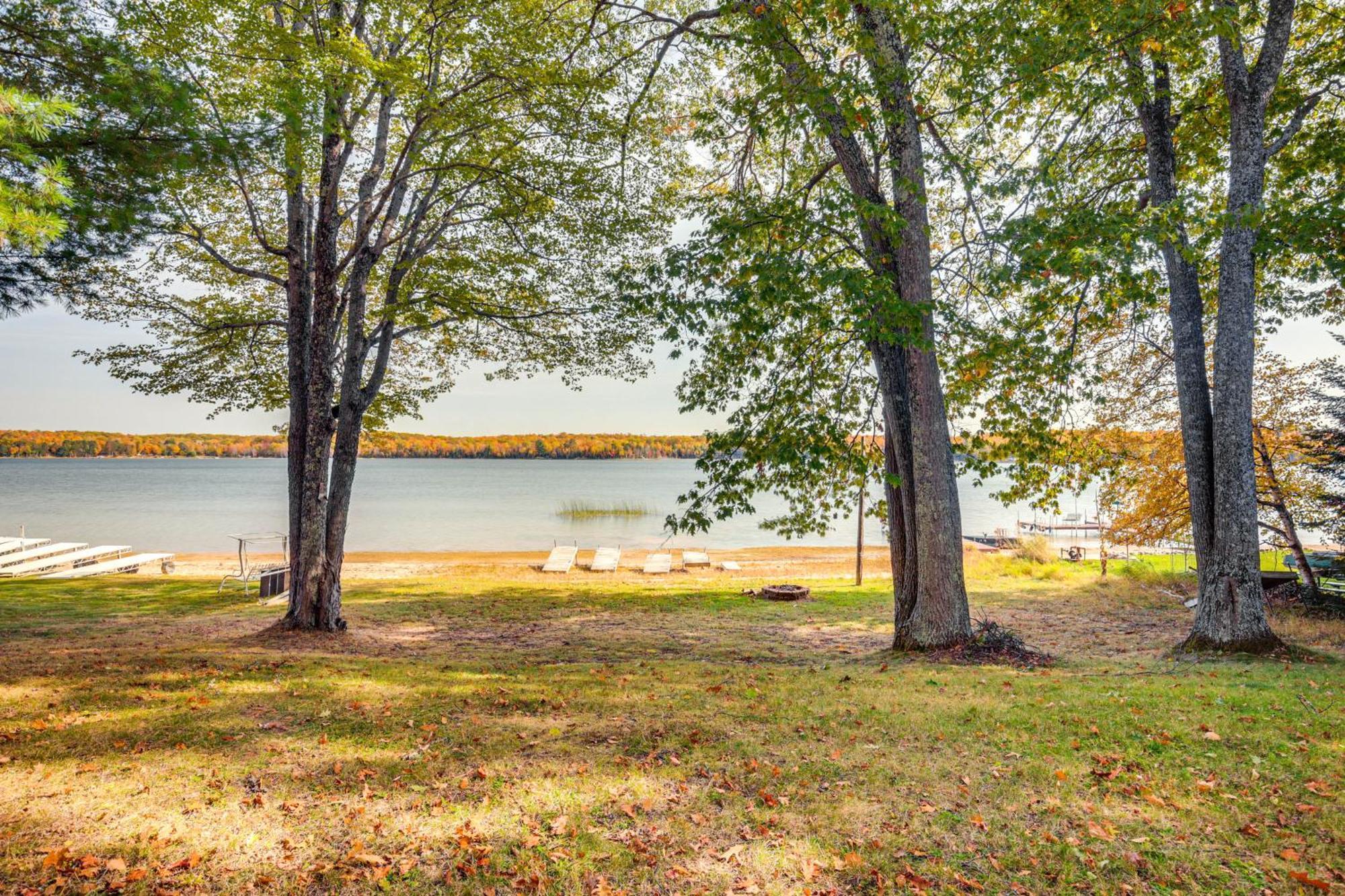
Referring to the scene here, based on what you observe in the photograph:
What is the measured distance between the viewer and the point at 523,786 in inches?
147

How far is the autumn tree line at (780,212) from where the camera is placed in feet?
21.6

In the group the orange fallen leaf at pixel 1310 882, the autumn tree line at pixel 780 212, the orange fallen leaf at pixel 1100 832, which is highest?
the autumn tree line at pixel 780 212

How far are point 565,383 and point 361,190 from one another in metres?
4.33

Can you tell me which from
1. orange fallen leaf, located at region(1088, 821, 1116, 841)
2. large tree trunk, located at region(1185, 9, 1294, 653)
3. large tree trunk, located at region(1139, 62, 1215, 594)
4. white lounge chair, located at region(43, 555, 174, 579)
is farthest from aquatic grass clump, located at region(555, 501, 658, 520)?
orange fallen leaf, located at region(1088, 821, 1116, 841)

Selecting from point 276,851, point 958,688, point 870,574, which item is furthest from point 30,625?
point 870,574

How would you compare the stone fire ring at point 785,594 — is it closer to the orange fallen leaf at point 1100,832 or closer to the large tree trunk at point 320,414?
the large tree trunk at point 320,414

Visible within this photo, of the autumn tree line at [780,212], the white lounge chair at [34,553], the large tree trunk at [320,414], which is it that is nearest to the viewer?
the autumn tree line at [780,212]

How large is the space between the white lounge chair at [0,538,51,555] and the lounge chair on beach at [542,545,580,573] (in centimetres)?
1577

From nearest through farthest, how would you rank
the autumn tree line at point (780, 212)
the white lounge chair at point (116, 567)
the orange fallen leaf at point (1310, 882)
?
the orange fallen leaf at point (1310, 882) < the autumn tree line at point (780, 212) < the white lounge chair at point (116, 567)

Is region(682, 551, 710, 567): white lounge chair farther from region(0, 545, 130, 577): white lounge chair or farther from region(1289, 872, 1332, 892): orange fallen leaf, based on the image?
region(1289, 872, 1332, 892): orange fallen leaf

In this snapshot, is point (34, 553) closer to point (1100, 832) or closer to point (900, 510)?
point (900, 510)

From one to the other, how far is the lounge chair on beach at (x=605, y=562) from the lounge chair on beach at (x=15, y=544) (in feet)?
56.5

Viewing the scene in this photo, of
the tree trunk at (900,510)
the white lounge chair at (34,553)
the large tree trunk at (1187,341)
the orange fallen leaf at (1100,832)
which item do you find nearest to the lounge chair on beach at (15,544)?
the white lounge chair at (34,553)

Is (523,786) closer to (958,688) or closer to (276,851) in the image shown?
(276,851)
